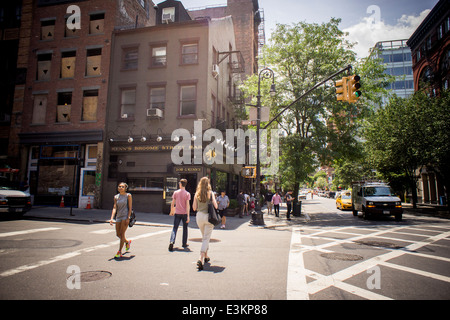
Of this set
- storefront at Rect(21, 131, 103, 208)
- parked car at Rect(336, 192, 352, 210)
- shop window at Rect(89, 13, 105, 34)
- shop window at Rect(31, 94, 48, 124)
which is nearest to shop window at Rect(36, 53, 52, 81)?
shop window at Rect(31, 94, 48, 124)

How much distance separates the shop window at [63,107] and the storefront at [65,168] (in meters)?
1.48

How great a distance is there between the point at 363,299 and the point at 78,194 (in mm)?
20177

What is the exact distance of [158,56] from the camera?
19.9m

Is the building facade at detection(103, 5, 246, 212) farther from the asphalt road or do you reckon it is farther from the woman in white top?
the woman in white top

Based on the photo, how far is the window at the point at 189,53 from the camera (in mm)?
19297

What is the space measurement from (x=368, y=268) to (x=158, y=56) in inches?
756

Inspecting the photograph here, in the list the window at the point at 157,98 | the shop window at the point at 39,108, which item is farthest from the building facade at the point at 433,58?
the shop window at the point at 39,108

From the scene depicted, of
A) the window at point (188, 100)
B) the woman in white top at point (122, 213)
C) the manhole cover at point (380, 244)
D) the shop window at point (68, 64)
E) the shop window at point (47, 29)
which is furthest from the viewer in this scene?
the shop window at point (47, 29)

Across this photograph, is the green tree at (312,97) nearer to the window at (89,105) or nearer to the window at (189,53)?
the window at (189,53)

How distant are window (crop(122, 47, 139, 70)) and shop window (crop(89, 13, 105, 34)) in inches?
102

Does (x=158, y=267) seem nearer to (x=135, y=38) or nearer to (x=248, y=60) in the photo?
(x=135, y=38)
